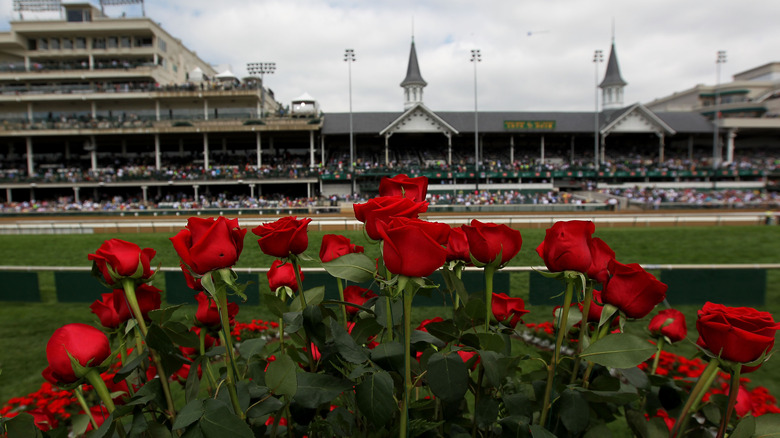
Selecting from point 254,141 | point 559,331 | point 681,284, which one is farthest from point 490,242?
point 254,141

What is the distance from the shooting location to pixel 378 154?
40.8 metres

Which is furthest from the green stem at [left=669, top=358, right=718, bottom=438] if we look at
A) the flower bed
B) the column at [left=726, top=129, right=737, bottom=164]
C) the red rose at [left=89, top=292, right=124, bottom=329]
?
the column at [left=726, top=129, right=737, bottom=164]

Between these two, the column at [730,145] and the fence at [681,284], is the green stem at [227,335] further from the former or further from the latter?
the column at [730,145]

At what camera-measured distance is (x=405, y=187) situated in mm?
1562

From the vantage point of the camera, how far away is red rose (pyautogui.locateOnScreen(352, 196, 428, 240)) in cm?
120

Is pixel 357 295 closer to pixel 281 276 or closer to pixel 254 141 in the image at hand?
pixel 281 276

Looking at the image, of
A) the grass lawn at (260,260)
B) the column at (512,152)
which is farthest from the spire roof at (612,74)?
the grass lawn at (260,260)

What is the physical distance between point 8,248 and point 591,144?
43933mm

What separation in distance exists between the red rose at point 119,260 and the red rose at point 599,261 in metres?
1.33

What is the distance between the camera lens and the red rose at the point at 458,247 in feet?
4.81

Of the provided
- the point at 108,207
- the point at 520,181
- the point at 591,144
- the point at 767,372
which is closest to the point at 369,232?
the point at 767,372

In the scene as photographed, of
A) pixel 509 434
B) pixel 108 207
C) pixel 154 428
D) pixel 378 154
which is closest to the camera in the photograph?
pixel 154 428

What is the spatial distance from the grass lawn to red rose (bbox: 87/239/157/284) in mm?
4498

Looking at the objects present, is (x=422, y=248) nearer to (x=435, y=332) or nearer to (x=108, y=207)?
(x=435, y=332)
